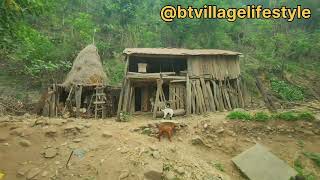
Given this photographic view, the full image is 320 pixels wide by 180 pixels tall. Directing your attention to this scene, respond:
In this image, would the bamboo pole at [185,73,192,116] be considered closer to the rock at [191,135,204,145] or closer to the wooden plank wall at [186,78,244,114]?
the wooden plank wall at [186,78,244,114]

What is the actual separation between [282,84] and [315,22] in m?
14.8

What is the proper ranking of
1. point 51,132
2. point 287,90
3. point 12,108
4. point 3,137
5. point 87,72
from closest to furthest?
point 3,137, point 51,132, point 12,108, point 87,72, point 287,90

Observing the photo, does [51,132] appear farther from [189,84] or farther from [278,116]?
[278,116]

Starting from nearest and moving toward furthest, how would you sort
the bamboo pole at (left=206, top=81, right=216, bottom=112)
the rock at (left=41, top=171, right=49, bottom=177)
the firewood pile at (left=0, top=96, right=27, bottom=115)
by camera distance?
the rock at (left=41, top=171, right=49, bottom=177) < the firewood pile at (left=0, top=96, right=27, bottom=115) < the bamboo pole at (left=206, top=81, right=216, bottom=112)

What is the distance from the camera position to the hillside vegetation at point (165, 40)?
925 inches

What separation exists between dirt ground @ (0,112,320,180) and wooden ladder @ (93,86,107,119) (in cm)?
390

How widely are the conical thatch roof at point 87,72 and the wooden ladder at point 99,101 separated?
1189mm

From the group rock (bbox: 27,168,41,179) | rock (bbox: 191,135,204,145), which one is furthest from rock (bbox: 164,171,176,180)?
rock (bbox: 27,168,41,179)

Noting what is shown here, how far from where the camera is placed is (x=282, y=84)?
24.5 metres

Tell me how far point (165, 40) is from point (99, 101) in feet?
59.2

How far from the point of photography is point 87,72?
17.0 m

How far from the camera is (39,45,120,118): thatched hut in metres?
15.4

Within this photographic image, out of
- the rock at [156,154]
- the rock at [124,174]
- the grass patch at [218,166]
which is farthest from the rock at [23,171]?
the grass patch at [218,166]

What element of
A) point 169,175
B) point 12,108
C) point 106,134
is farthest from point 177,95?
point 12,108
